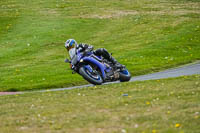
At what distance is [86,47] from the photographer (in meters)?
15.4

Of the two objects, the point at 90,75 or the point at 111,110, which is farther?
the point at 90,75

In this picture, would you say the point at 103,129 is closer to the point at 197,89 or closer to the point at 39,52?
the point at 197,89

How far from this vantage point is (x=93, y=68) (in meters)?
15.5

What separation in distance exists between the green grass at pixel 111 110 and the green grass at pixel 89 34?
630 centimetres

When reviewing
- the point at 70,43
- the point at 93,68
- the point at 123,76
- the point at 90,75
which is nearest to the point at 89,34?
the point at 123,76

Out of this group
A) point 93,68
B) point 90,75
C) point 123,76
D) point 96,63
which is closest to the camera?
point 90,75

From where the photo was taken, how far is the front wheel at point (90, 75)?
48.8 ft

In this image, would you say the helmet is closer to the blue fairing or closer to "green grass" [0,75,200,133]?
the blue fairing

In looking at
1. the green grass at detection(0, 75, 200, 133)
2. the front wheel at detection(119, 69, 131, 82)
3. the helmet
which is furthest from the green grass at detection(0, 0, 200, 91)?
the green grass at detection(0, 75, 200, 133)

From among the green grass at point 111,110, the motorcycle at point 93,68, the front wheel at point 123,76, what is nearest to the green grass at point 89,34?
the front wheel at point 123,76

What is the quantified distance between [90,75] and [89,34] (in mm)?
19462

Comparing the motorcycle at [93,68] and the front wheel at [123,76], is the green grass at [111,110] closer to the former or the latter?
the motorcycle at [93,68]

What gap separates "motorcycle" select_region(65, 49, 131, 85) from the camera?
49.3ft

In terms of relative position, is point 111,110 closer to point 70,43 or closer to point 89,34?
point 70,43
